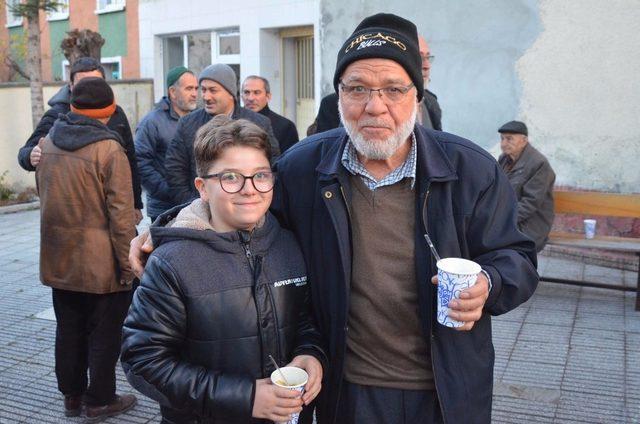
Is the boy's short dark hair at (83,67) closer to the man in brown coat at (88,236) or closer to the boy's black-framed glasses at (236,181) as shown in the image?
the man in brown coat at (88,236)

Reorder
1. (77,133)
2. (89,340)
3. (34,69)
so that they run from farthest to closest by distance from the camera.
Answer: (34,69) < (89,340) < (77,133)

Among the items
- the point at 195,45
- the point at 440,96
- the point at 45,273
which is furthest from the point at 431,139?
the point at 195,45

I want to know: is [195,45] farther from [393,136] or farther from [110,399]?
[393,136]

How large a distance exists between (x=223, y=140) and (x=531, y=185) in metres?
5.01

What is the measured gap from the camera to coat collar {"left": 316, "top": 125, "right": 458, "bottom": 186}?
2.17 m

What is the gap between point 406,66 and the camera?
86.7 inches

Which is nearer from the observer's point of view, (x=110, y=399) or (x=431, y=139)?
(x=431, y=139)

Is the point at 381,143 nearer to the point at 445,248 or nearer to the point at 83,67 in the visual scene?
the point at 445,248

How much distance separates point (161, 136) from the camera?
5555mm

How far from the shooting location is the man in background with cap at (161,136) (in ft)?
17.5

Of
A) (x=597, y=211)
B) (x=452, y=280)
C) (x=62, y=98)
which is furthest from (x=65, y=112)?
(x=597, y=211)

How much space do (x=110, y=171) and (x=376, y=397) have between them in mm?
2396

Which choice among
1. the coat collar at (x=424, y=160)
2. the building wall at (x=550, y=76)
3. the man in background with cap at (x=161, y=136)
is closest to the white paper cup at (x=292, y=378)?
the coat collar at (x=424, y=160)

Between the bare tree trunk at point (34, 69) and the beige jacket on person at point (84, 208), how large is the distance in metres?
8.65
